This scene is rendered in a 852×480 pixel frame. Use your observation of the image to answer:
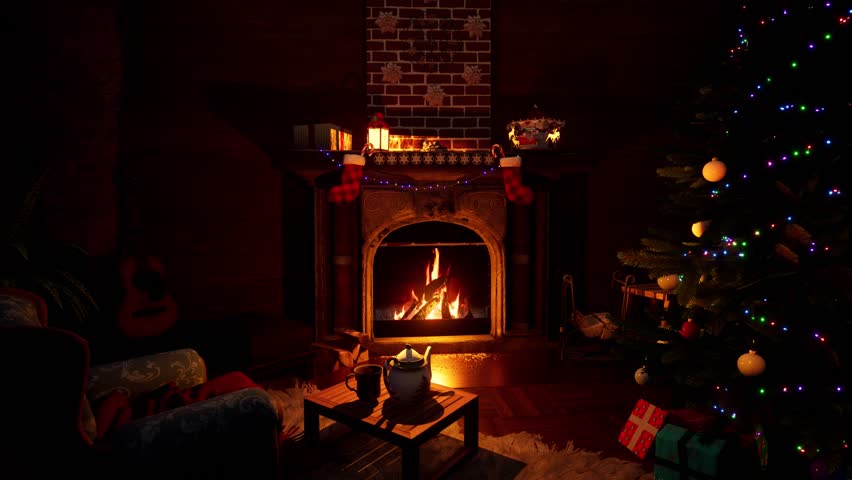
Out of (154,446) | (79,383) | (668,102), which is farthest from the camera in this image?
(668,102)

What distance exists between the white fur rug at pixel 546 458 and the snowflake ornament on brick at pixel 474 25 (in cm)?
275

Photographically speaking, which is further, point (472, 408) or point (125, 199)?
point (125, 199)

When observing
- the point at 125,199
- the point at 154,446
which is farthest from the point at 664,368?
the point at 125,199

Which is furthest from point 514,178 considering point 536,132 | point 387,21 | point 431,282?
point 387,21

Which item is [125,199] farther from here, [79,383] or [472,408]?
[472,408]

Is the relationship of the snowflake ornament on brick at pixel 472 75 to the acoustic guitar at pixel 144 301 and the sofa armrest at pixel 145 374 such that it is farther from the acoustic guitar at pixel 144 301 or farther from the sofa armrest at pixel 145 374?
the sofa armrest at pixel 145 374

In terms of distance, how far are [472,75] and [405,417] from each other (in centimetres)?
273

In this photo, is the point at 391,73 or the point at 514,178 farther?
the point at 391,73

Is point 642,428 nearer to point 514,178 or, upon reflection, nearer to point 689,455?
point 689,455

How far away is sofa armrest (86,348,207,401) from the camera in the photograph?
1828 millimetres

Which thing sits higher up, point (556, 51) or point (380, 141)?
point (556, 51)

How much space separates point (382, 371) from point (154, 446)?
0.86 m

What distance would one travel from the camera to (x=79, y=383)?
1294 mm

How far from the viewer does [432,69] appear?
3760 millimetres
